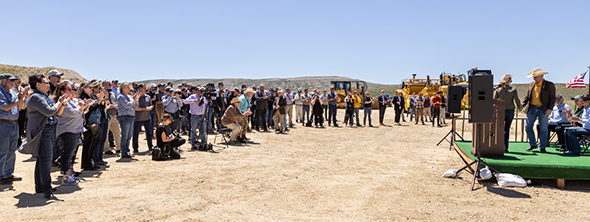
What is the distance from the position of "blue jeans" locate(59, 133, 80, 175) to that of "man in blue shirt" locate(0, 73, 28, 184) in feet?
2.33

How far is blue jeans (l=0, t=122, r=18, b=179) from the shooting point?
17.6 feet

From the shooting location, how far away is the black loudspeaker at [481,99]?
6.24 m

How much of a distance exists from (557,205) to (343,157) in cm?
465

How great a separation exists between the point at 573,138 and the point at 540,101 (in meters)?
0.92

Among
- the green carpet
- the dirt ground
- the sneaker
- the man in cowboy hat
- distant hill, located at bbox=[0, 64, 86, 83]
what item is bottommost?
the dirt ground

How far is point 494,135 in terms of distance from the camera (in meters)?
6.84

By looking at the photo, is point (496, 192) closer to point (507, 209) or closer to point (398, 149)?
point (507, 209)

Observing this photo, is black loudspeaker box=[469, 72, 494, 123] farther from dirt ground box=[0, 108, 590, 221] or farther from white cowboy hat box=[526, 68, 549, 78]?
white cowboy hat box=[526, 68, 549, 78]

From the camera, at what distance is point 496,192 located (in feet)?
18.5

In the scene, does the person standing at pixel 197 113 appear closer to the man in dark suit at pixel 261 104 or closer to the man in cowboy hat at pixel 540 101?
the man in dark suit at pixel 261 104

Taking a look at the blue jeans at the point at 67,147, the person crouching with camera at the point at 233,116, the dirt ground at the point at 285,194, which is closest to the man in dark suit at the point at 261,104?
the person crouching with camera at the point at 233,116

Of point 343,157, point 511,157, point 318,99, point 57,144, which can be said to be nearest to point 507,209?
point 511,157

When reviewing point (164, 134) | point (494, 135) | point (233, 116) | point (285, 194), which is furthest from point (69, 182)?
point (494, 135)

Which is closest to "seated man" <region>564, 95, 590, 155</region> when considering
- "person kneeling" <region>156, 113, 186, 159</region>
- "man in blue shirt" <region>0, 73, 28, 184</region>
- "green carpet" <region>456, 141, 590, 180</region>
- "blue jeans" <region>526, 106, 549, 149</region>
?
"green carpet" <region>456, 141, 590, 180</region>
